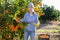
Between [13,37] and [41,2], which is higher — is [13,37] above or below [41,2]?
below

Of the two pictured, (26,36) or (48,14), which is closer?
(26,36)

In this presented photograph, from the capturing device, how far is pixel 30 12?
23.4 ft

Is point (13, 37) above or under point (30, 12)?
under

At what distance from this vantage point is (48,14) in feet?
54.9

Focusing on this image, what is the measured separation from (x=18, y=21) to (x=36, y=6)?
1403 mm

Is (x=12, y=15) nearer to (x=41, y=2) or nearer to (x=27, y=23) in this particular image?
(x=27, y=23)

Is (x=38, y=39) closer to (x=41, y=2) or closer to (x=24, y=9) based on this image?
(x=41, y=2)

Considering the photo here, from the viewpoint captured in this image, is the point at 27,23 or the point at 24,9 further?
the point at 24,9

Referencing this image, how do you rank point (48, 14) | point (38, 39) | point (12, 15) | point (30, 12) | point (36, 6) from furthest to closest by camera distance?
point (48, 14)
point (38, 39)
point (36, 6)
point (12, 15)
point (30, 12)

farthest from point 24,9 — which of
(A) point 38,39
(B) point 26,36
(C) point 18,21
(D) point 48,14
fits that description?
(D) point 48,14

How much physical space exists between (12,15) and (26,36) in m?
0.78

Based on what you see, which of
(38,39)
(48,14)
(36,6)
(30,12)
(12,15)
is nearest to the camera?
(30,12)

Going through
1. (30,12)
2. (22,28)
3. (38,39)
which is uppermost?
(30,12)

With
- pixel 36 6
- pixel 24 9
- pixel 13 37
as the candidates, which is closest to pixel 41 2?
pixel 36 6
